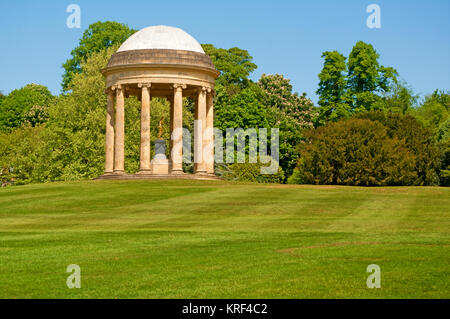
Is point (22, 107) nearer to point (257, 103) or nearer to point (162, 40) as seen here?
point (257, 103)

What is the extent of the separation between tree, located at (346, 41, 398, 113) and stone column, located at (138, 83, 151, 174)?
106 feet

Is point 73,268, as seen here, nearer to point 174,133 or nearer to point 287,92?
point 174,133

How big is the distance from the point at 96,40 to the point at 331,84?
1218 inches

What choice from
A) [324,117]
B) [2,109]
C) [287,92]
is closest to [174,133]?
[324,117]

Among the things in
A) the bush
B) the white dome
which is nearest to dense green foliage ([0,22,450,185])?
the bush

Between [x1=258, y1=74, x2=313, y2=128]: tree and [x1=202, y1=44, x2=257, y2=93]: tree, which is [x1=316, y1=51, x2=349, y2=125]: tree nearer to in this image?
[x1=258, y1=74, x2=313, y2=128]: tree

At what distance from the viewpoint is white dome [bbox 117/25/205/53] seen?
59.6 m

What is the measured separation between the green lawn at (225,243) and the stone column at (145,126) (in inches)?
497

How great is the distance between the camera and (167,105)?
271ft

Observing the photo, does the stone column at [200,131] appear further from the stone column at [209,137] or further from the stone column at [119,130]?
the stone column at [119,130]

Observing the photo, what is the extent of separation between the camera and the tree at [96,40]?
95.5 meters

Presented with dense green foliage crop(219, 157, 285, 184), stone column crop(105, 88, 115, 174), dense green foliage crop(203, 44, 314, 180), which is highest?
dense green foliage crop(203, 44, 314, 180)

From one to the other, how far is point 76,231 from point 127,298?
46.9ft
